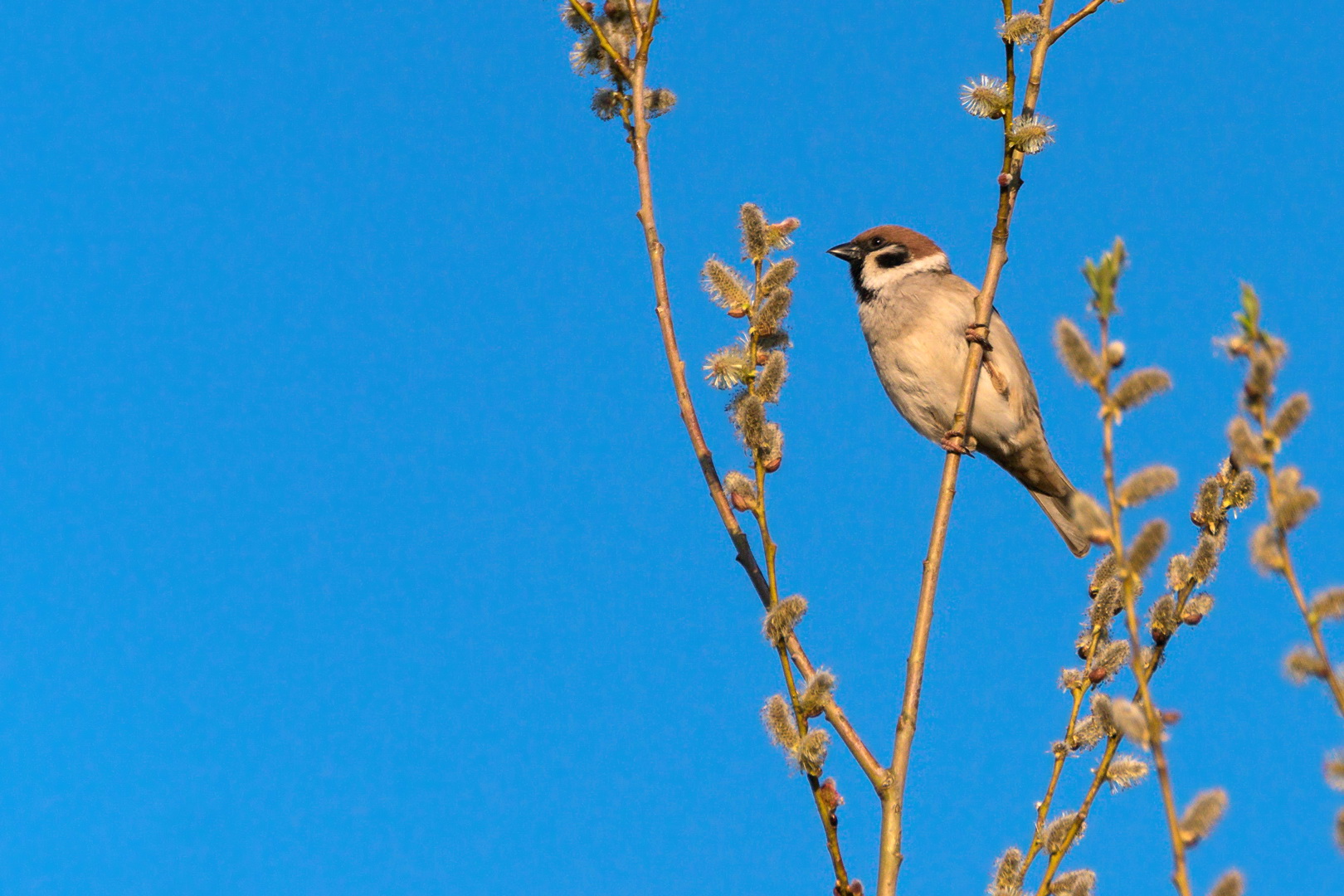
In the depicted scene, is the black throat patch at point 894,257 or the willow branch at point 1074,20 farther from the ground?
the black throat patch at point 894,257

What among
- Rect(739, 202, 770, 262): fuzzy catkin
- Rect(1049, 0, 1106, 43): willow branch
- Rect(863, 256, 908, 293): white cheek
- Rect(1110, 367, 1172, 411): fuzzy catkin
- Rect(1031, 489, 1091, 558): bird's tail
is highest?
Rect(863, 256, 908, 293): white cheek

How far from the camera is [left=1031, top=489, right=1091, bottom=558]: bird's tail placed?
22.1 feet

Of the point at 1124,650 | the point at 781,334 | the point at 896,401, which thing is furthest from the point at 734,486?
the point at 896,401

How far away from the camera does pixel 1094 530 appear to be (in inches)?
66.8

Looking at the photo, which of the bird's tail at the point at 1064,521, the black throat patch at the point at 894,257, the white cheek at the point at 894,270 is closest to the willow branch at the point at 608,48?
the white cheek at the point at 894,270

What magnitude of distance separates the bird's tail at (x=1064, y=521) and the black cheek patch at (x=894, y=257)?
1.39m

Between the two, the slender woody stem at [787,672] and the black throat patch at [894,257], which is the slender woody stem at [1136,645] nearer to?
the slender woody stem at [787,672]

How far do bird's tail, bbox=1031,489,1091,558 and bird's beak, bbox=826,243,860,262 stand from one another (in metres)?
1.51

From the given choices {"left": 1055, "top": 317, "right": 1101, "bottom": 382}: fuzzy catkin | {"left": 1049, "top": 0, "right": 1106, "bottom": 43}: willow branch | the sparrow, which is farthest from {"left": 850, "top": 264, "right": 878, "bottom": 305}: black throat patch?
{"left": 1055, "top": 317, "right": 1101, "bottom": 382}: fuzzy catkin

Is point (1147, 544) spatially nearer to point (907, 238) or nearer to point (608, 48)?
point (608, 48)

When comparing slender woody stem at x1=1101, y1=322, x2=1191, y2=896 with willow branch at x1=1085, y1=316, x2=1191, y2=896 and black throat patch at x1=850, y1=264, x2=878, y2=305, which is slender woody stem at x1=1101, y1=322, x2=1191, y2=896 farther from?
black throat patch at x1=850, y1=264, x2=878, y2=305

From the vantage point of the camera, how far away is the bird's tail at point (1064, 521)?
674cm

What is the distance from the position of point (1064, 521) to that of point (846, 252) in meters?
1.71

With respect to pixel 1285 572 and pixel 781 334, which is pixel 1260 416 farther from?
pixel 781 334
